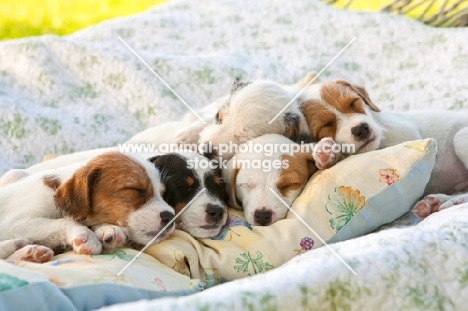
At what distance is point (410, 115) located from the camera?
11.2 ft

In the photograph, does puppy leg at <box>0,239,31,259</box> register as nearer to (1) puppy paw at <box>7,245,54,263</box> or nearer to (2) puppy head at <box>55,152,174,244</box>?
(1) puppy paw at <box>7,245,54,263</box>

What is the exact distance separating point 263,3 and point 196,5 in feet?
2.04

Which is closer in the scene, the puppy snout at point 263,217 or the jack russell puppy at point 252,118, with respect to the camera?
the puppy snout at point 263,217

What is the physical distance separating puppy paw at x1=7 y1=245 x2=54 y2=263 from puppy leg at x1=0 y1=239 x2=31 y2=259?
0.05m

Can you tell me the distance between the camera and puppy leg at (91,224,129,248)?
244 centimetres

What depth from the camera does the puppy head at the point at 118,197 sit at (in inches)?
100

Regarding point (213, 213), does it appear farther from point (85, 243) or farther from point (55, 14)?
point (55, 14)

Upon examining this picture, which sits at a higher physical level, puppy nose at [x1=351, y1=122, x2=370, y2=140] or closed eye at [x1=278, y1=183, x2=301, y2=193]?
puppy nose at [x1=351, y1=122, x2=370, y2=140]

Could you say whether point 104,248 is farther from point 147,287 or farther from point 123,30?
point 123,30

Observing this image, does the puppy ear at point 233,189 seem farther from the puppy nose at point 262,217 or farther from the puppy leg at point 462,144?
the puppy leg at point 462,144

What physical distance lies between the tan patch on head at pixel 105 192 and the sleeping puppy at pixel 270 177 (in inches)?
18.0

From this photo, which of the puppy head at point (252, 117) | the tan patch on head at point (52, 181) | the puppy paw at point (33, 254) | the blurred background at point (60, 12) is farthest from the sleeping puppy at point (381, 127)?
the blurred background at point (60, 12)

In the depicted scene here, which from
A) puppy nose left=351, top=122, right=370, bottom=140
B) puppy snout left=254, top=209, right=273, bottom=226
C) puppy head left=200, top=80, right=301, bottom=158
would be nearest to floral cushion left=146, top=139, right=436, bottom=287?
puppy snout left=254, top=209, right=273, bottom=226

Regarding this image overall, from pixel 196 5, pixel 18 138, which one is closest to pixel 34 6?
pixel 196 5
